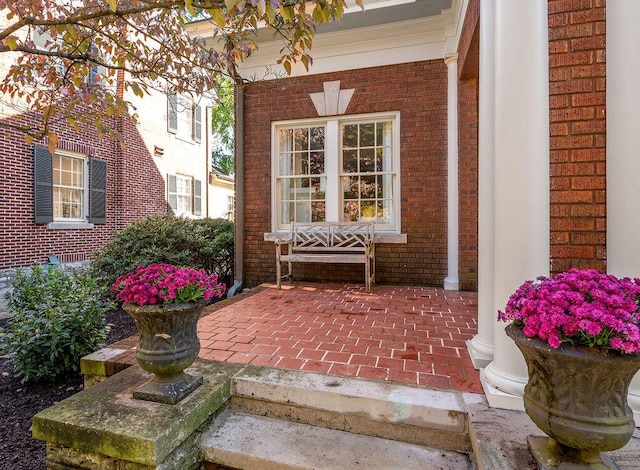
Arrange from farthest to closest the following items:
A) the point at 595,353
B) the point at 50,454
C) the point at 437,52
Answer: the point at 437,52
the point at 50,454
the point at 595,353

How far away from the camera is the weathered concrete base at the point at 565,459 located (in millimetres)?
1304

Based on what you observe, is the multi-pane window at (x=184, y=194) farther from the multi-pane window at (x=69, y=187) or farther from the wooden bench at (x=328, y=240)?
the wooden bench at (x=328, y=240)

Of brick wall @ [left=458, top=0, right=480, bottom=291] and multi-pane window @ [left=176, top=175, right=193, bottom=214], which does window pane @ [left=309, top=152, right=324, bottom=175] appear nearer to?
brick wall @ [left=458, top=0, right=480, bottom=291]

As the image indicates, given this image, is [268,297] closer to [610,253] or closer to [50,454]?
[50,454]

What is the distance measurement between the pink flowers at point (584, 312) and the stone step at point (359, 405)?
2.30ft

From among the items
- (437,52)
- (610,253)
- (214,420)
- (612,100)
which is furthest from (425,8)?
(214,420)

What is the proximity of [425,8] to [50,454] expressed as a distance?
561 centimetres

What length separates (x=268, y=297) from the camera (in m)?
4.46

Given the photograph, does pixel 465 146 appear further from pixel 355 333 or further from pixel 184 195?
pixel 184 195

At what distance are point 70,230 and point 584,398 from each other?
30.3 ft

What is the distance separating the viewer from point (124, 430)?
1628mm

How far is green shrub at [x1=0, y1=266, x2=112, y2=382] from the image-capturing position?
113 inches

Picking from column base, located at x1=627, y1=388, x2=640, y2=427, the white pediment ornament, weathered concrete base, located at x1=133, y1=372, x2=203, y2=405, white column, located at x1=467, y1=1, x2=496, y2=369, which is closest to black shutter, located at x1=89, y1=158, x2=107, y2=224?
the white pediment ornament

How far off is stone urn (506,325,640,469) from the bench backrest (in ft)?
12.1
